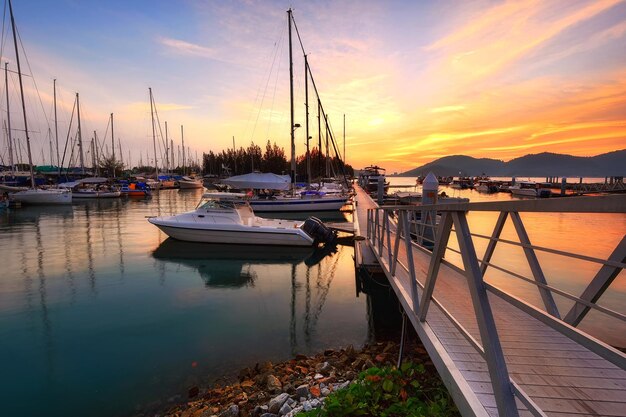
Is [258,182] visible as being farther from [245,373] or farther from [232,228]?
[245,373]

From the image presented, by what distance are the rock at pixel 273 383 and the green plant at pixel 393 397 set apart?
4.61ft

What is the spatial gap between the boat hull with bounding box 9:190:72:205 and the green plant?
43364 millimetres

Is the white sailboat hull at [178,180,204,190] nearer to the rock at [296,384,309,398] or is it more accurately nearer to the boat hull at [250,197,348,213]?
the boat hull at [250,197,348,213]

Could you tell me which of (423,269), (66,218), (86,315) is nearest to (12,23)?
(66,218)

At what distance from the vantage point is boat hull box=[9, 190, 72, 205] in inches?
1428

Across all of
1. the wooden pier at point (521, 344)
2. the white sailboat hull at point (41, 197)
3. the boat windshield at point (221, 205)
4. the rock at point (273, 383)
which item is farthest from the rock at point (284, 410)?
the white sailboat hull at point (41, 197)

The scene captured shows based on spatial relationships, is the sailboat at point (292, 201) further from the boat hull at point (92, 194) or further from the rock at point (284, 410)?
the boat hull at point (92, 194)

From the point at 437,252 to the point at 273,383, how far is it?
153 inches

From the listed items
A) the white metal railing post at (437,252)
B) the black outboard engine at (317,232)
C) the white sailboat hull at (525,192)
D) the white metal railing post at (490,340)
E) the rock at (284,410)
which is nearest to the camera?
the white metal railing post at (490,340)

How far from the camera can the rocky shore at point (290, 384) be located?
201 inches

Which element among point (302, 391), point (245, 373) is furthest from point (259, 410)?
point (245, 373)

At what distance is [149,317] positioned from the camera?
943 cm

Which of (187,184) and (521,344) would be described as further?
(187,184)

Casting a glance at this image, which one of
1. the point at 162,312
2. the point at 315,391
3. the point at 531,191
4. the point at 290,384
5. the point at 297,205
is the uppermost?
the point at 297,205
